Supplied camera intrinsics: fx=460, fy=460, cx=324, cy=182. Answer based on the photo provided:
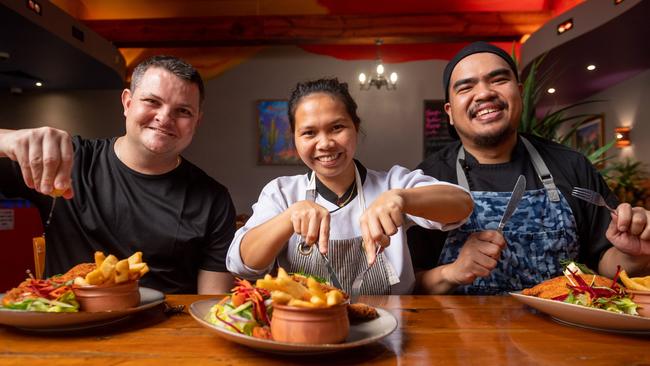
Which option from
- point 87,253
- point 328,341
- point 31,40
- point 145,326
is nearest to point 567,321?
point 328,341

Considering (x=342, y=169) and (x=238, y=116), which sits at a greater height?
(x=238, y=116)

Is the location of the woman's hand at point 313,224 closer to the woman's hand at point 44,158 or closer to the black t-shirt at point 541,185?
the woman's hand at point 44,158

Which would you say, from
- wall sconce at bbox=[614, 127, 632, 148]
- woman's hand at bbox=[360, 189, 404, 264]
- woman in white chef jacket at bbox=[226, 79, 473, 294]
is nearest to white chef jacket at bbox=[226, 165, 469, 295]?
woman in white chef jacket at bbox=[226, 79, 473, 294]

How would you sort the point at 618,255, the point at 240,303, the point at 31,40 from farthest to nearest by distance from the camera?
the point at 31,40 < the point at 618,255 < the point at 240,303

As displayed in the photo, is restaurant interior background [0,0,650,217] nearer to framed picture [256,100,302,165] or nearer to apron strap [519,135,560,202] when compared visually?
framed picture [256,100,302,165]

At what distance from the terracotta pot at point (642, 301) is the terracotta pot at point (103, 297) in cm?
126

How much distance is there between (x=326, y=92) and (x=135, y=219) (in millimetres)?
999

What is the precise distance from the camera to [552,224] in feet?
6.51

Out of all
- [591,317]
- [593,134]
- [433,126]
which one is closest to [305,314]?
[591,317]

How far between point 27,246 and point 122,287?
379 cm

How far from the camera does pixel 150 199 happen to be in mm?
2047

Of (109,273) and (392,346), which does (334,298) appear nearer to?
(392,346)

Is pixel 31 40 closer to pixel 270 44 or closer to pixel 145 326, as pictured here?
pixel 270 44

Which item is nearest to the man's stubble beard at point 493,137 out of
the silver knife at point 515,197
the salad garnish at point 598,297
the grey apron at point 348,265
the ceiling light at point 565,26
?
the silver knife at point 515,197
